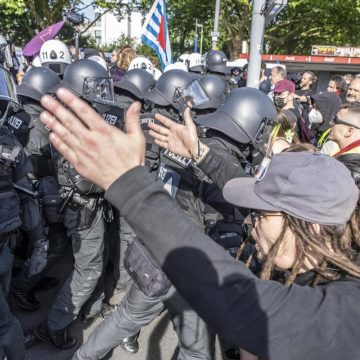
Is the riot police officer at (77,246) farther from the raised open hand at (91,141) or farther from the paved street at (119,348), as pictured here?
the raised open hand at (91,141)

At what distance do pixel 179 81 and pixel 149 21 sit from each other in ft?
13.1

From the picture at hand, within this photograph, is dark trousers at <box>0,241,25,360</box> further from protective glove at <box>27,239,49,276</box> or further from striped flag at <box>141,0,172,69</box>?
striped flag at <box>141,0,172,69</box>

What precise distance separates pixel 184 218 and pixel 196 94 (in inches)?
117

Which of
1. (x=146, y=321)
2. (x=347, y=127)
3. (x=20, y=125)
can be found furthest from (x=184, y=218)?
(x=20, y=125)

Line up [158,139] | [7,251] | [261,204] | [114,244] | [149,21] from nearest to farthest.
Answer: [261,204], [158,139], [7,251], [114,244], [149,21]

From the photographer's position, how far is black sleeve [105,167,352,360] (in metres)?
0.99

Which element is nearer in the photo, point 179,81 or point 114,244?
point 114,244

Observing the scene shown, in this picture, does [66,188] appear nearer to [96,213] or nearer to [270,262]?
[96,213]

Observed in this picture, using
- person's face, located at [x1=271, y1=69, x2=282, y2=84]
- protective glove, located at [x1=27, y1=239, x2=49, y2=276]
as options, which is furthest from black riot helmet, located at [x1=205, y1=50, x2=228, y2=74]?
protective glove, located at [x1=27, y1=239, x2=49, y2=276]

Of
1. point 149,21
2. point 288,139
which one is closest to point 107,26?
point 149,21

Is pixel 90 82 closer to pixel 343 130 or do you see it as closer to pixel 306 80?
pixel 343 130

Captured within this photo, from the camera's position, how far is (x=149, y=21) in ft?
25.4

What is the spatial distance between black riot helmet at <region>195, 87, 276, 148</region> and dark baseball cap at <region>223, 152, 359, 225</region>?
4.62 ft

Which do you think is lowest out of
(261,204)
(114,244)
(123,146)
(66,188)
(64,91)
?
(114,244)
